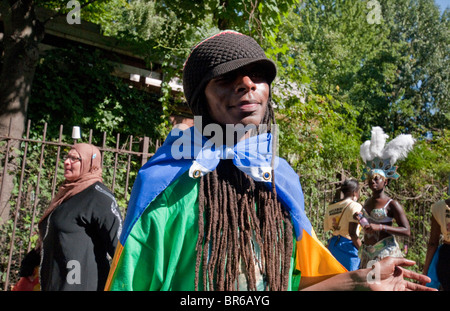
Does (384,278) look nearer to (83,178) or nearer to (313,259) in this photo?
(313,259)

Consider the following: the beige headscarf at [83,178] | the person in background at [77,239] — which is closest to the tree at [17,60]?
the beige headscarf at [83,178]

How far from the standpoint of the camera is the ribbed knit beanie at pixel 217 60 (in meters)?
1.42

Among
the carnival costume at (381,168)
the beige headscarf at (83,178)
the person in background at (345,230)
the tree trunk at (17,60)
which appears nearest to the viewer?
the beige headscarf at (83,178)

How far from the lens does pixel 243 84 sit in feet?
4.76

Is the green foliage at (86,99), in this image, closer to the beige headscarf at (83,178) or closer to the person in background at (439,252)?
the beige headscarf at (83,178)

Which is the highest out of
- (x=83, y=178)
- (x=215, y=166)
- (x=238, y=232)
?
(x=83, y=178)

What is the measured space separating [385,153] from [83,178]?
13.1 ft

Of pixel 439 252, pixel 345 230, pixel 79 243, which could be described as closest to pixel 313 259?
pixel 79 243

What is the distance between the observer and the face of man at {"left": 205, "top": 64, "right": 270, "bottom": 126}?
4.76 ft

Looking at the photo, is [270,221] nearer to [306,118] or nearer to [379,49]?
[306,118]

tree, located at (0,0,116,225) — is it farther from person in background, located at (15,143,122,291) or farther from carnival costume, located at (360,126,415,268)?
carnival costume, located at (360,126,415,268)

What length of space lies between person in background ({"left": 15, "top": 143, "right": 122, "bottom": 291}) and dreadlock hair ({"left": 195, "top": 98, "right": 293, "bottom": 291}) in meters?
1.83

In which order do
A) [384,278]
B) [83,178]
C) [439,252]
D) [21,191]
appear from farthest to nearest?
[21,191], [439,252], [83,178], [384,278]

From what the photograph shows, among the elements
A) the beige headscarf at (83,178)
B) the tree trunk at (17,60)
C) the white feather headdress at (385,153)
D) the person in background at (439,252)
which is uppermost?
the tree trunk at (17,60)
